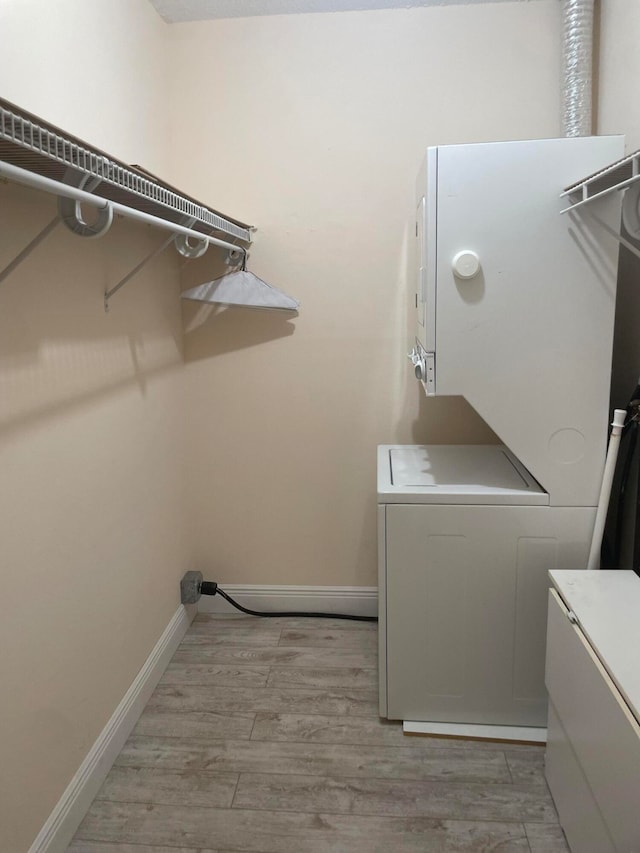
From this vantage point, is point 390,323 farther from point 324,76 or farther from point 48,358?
point 48,358

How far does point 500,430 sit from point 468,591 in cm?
50

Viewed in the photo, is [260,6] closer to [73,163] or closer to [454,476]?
[73,163]

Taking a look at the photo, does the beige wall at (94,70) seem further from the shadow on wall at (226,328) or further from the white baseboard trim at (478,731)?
the white baseboard trim at (478,731)

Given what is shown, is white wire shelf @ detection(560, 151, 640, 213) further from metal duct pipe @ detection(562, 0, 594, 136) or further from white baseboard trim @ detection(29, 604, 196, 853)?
white baseboard trim @ detection(29, 604, 196, 853)

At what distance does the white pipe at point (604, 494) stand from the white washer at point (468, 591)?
0.06 metres

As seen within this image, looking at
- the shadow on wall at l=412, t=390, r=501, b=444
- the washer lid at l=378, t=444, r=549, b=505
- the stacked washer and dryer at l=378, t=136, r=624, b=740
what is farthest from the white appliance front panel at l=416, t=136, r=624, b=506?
the shadow on wall at l=412, t=390, r=501, b=444

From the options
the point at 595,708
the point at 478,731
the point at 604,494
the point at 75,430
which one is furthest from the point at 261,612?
the point at 595,708

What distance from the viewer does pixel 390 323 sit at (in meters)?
2.57

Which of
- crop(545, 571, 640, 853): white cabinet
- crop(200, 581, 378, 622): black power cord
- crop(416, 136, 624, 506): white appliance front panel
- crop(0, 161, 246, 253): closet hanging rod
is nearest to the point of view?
crop(0, 161, 246, 253): closet hanging rod

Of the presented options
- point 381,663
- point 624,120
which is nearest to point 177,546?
point 381,663

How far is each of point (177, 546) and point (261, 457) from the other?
19.2 inches

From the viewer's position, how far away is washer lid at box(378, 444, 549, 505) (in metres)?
1.93

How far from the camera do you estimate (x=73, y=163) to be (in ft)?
3.96

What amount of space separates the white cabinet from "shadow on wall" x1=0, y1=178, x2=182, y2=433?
1.35 m
